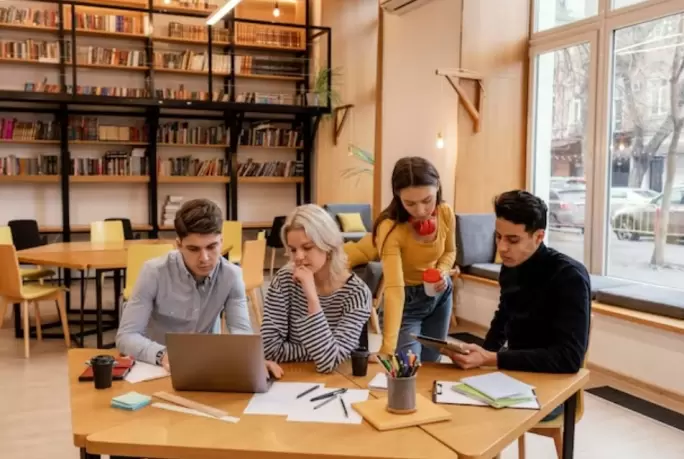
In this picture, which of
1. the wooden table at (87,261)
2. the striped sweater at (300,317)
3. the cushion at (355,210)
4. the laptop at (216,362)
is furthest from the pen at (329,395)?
the cushion at (355,210)

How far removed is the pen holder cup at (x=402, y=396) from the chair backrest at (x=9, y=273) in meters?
3.90

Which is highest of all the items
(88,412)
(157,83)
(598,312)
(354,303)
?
(157,83)

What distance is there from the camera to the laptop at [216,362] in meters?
1.72

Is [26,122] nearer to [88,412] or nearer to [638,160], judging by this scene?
[638,160]

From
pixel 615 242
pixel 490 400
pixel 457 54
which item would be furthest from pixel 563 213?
pixel 490 400

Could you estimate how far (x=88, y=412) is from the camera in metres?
1.68

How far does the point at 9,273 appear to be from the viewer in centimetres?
476

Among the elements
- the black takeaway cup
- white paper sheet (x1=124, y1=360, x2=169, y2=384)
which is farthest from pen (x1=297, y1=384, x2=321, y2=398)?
the black takeaway cup

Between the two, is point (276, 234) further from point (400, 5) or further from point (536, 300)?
point (536, 300)

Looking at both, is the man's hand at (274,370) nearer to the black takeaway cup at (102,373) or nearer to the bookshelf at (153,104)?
the black takeaway cup at (102,373)

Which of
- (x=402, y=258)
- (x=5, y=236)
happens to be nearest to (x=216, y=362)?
(x=402, y=258)

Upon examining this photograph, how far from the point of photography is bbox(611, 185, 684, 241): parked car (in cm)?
520

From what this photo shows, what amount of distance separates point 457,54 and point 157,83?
4231mm

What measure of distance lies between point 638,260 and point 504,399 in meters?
4.34
